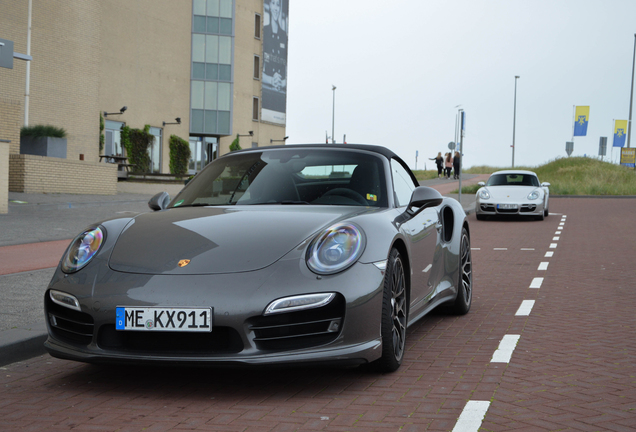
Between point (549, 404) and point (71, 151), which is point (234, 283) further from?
point (71, 151)

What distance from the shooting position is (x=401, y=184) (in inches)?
221

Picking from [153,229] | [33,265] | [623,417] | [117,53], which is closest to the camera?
[623,417]

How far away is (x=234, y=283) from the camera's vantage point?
388 centimetres

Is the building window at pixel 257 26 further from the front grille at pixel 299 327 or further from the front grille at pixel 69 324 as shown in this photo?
the front grille at pixel 299 327

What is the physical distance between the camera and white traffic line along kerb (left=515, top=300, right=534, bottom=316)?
6.78 meters

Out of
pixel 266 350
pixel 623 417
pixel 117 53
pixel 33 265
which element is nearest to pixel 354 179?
pixel 266 350

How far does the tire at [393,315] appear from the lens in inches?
169

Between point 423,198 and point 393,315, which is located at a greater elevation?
point 423,198

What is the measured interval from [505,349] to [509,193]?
1625cm

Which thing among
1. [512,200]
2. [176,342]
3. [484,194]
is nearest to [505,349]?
[176,342]

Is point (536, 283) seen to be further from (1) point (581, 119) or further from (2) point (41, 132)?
(1) point (581, 119)

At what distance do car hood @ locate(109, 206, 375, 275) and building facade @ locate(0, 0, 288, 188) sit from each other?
20.4 metres

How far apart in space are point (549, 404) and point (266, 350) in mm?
1469

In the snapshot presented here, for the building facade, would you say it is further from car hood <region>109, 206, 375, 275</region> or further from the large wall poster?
car hood <region>109, 206, 375, 275</region>
